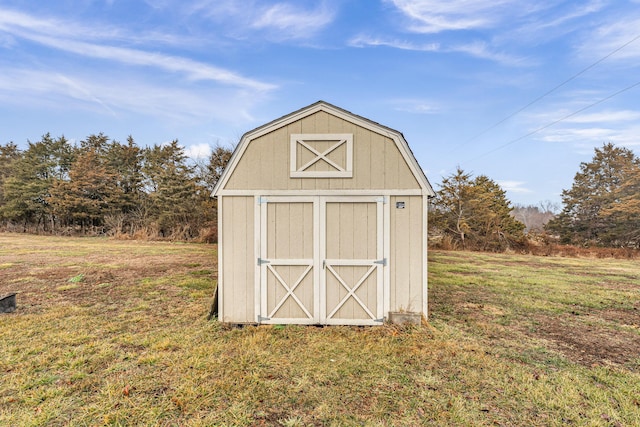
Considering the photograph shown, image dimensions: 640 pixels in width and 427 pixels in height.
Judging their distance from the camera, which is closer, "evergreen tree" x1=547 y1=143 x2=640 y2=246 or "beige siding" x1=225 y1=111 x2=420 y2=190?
"beige siding" x1=225 y1=111 x2=420 y2=190

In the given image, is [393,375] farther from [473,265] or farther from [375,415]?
[473,265]

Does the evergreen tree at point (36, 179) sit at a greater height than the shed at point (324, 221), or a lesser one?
greater

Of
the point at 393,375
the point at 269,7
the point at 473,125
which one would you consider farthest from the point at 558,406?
the point at 473,125

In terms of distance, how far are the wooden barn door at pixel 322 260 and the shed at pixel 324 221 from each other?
0.02 m

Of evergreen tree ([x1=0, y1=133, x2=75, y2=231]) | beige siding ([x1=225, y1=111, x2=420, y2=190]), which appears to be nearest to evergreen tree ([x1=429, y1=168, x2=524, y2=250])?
beige siding ([x1=225, y1=111, x2=420, y2=190])

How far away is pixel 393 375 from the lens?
10.2 feet

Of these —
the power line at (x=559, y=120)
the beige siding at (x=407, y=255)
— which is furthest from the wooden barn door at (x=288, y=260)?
the power line at (x=559, y=120)

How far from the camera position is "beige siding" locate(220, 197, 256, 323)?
4.53 metres

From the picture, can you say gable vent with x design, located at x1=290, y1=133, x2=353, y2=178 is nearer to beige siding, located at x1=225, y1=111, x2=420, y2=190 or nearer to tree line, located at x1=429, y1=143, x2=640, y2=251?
beige siding, located at x1=225, y1=111, x2=420, y2=190

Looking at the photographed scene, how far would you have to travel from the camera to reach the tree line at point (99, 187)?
20359 mm

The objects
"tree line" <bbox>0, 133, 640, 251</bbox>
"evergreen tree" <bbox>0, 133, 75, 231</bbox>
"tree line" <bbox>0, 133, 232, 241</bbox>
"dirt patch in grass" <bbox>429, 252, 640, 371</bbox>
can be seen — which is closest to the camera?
"dirt patch in grass" <bbox>429, 252, 640, 371</bbox>

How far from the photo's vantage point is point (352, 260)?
4.47 metres

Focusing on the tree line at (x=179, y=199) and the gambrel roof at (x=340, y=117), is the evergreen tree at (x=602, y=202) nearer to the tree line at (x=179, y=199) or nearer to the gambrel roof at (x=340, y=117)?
the tree line at (x=179, y=199)

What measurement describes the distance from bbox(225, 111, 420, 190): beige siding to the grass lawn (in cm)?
240
